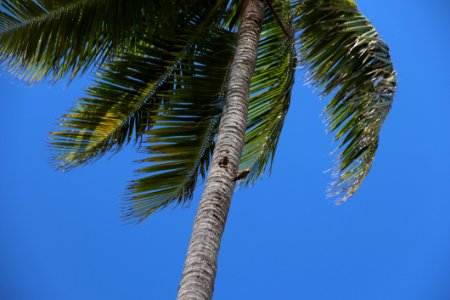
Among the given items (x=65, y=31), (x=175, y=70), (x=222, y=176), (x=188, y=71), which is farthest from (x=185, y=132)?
(x=222, y=176)

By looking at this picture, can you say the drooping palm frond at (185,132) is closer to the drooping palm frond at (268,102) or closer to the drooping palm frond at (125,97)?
the drooping palm frond at (125,97)

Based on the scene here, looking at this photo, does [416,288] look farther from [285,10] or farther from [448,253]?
[285,10]

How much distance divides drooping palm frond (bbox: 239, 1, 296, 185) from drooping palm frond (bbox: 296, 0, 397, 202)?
484mm

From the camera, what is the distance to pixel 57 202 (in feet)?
106

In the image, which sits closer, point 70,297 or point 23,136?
point 70,297

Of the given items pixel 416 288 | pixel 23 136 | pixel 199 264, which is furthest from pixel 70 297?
pixel 199 264

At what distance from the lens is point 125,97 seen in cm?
869

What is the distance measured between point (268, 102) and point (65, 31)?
2.70m

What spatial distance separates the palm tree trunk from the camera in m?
4.69

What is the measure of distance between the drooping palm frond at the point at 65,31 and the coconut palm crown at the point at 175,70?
0.01 m

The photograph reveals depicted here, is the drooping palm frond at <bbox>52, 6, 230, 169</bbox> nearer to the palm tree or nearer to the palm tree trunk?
the palm tree

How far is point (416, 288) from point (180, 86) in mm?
24636

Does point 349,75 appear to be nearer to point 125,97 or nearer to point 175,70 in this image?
point 175,70

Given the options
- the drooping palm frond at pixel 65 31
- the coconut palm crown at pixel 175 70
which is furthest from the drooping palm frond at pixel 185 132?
the drooping palm frond at pixel 65 31
